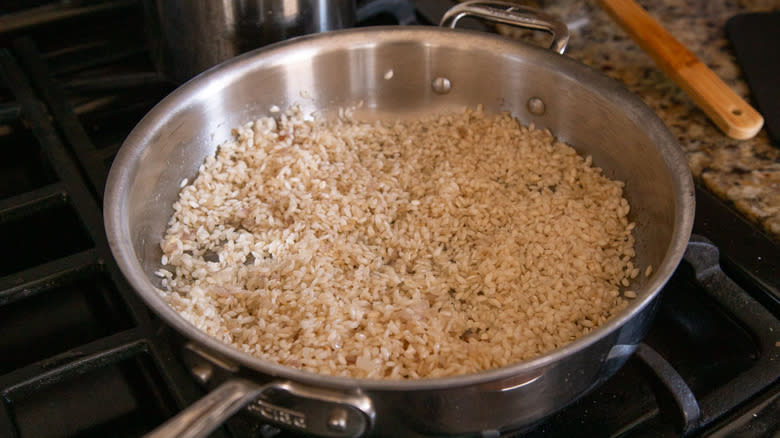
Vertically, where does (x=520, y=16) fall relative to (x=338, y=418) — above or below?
above

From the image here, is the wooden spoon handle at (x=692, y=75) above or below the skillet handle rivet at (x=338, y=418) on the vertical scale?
above

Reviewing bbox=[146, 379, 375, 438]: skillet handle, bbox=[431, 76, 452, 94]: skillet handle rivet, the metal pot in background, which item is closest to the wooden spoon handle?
bbox=[431, 76, 452, 94]: skillet handle rivet

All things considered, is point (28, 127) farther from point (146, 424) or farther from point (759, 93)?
point (759, 93)

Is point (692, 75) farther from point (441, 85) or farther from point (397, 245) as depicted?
point (397, 245)

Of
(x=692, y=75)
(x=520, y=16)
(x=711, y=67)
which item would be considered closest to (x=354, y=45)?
(x=520, y=16)

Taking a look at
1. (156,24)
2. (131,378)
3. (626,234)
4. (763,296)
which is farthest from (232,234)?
(763,296)

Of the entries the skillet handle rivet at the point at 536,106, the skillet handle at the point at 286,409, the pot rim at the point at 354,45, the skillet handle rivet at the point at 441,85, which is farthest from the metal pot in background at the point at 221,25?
the skillet handle at the point at 286,409

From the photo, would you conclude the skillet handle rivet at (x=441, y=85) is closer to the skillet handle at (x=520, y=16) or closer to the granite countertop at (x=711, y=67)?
the skillet handle at (x=520, y=16)
